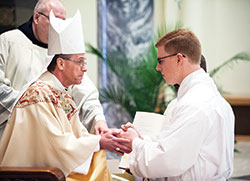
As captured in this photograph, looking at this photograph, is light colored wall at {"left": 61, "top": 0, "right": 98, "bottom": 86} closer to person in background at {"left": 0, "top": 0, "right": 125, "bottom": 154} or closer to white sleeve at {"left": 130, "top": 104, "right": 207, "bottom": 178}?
person in background at {"left": 0, "top": 0, "right": 125, "bottom": 154}

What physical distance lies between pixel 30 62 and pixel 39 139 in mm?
1156

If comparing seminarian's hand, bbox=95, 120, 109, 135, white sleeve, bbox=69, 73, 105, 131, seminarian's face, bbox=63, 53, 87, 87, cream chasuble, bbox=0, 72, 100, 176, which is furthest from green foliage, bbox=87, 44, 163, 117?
cream chasuble, bbox=0, 72, 100, 176

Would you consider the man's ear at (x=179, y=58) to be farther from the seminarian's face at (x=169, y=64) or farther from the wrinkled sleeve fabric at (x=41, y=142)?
the wrinkled sleeve fabric at (x=41, y=142)

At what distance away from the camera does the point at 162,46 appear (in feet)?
9.16

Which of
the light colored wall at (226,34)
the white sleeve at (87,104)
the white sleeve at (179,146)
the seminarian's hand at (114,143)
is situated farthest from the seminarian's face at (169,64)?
the light colored wall at (226,34)

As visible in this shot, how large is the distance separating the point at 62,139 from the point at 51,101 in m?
0.28

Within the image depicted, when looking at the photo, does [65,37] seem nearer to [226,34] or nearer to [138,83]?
[138,83]

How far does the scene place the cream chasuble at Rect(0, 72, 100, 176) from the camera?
8.46 feet

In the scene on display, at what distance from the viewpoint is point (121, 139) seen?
2.94m

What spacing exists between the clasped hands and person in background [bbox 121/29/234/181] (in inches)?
5.4

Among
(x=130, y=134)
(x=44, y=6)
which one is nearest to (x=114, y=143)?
(x=130, y=134)

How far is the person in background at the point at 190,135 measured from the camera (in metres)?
2.38

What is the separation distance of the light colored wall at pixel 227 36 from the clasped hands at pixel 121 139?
669 centimetres

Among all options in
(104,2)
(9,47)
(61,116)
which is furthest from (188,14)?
(61,116)
